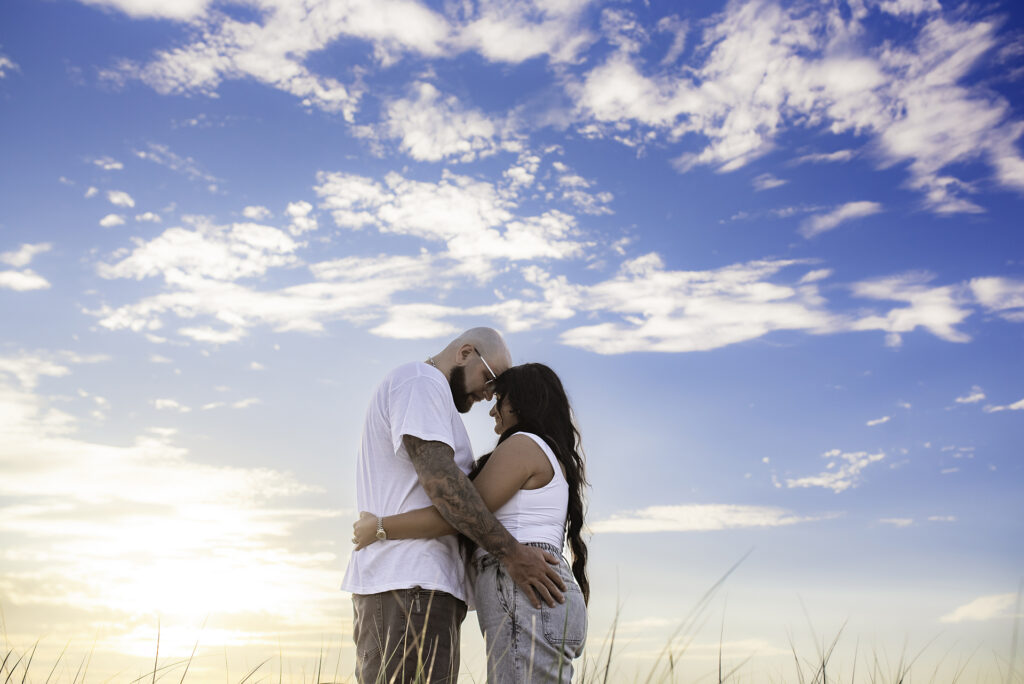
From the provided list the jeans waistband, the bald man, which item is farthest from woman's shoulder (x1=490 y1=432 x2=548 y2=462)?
the jeans waistband

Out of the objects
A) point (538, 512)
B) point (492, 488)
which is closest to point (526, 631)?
point (538, 512)

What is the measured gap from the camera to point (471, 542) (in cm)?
404

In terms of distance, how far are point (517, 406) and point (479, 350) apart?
439 mm

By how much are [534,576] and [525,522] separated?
0.26 metres

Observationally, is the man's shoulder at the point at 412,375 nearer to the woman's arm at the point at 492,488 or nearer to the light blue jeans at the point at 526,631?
the woman's arm at the point at 492,488

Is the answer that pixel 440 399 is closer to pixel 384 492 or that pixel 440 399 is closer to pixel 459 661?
pixel 384 492

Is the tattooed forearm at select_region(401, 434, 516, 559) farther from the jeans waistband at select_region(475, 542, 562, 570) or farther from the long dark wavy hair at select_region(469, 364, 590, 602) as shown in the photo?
the long dark wavy hair at select_region(469, 364, 590, 602)

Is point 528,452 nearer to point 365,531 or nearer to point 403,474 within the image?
point 403,474

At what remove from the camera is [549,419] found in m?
4.11

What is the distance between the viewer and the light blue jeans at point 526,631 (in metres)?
3.60

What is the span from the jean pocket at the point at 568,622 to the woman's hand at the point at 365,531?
814mm

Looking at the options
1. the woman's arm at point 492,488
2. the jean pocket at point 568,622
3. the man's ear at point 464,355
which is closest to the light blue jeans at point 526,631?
the jean pocket at point 568,622

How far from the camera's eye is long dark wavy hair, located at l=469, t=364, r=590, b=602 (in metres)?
4.07

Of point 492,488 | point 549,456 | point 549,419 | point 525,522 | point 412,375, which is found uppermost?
point 412,375
